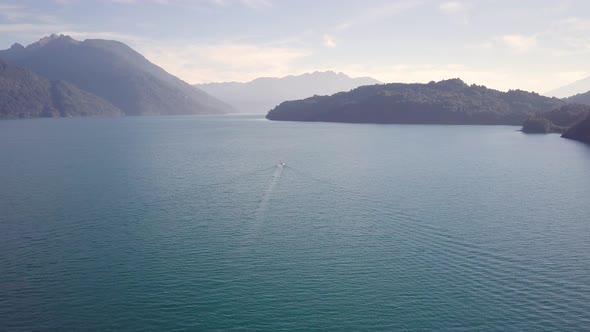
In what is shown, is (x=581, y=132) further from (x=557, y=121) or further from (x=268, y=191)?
(x=268, y=191)

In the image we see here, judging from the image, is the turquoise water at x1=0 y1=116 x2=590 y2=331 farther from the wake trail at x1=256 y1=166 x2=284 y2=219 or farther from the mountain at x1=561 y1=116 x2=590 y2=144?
the mountain at x1=561 y1=116 x2=590 y2=144

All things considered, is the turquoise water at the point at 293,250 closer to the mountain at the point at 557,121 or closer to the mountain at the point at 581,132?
the mountain at the point at 581,132

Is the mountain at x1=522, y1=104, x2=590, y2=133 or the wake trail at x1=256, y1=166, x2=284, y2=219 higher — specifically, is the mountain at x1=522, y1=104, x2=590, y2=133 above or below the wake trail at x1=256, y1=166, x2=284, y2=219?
above

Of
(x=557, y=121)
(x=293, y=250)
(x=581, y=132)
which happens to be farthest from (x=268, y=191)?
(x=557, y=121)

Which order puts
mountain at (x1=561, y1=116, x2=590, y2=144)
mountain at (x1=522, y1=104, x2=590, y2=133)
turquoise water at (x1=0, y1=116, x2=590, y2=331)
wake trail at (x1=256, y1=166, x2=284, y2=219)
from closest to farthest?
turquoise water at (x1=0, y1=116, x2=590, y2=331), wake trail at (x1=256, y1=166, x2=284, y2=219), mountain at (x1=561, y1=116, x2=590, y2=144), mountain at (x1=522, y1=104, x2=590, y2=133)

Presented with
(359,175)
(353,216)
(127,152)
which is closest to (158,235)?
(353,216)

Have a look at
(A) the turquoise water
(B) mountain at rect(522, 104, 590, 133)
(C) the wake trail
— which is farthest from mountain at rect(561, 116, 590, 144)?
(C) the wake trail
